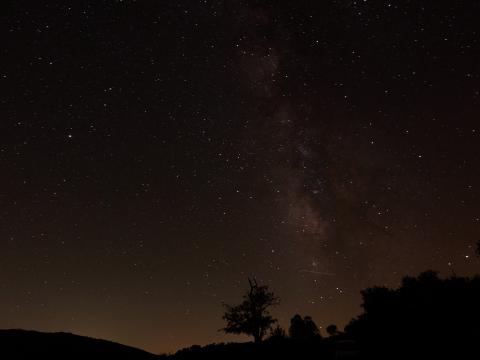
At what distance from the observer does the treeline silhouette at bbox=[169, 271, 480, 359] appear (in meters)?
22.3

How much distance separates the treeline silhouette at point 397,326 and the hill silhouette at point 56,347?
604 cm

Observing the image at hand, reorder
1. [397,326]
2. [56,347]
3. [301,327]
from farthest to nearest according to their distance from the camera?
1. [301,327]
2. [56,347]
3. [397,326]

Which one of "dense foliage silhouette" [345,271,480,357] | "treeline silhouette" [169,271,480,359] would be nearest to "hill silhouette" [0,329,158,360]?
"treeline silhouette" [169,271,480,359]

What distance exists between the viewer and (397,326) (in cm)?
2841

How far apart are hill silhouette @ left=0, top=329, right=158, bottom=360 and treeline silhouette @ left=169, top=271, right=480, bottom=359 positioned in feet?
19.8

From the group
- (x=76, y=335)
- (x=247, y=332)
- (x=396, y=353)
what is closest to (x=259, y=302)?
(x=247, y=332)

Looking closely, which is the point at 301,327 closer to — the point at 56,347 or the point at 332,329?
the point at 332,329

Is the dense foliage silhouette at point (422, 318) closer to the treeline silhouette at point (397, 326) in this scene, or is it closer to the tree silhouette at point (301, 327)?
the treeline silhouette at point (397, 326)


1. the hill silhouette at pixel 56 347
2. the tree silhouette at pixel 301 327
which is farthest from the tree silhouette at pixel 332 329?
the hill silhouette at pixel 56 347

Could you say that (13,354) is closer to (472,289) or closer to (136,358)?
(136,358)

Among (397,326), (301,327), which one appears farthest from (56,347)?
(301,327)

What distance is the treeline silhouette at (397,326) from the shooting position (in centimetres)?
2233

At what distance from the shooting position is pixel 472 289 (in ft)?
118

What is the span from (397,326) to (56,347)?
26.5 m
